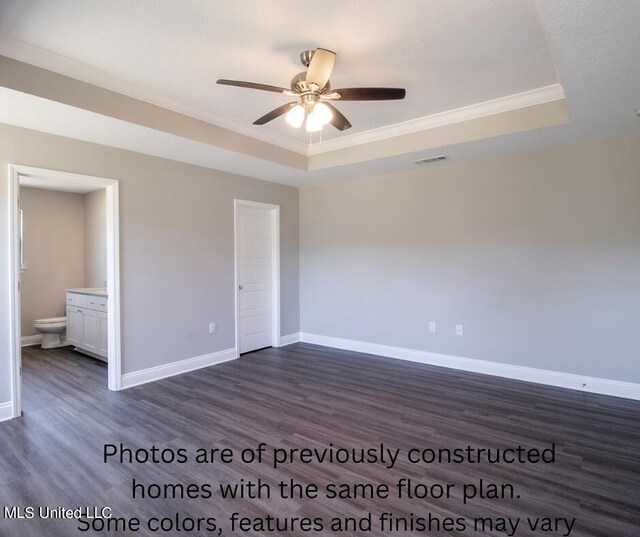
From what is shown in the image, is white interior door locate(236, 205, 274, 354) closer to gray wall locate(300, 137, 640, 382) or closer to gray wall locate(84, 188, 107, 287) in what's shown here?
gray wall locate(300, 137, 640, 382)

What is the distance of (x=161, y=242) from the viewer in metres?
4.05

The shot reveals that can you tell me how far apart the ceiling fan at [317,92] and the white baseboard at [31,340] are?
5319 millimetres

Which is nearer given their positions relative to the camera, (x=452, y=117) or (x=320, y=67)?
(x=320, y=67)

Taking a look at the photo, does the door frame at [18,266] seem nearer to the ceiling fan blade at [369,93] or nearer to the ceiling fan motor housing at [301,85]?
the ceiling fan motor housing at [301,85]

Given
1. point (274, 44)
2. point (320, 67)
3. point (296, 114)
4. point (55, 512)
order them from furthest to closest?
point (296, 114)
point (274, 44)
point (320, 67)
point (55, 512)

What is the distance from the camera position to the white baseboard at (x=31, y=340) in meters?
5.55

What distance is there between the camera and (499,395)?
3.57 meters

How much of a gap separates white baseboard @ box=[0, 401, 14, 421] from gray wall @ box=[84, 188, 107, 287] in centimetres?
300

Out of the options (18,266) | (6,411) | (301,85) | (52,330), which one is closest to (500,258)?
(301,85)

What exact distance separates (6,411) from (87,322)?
2041 millimetres

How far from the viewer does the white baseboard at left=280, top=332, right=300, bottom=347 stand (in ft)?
18.3

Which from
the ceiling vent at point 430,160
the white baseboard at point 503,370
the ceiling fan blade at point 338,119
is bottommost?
the white baseboard at point 503,370

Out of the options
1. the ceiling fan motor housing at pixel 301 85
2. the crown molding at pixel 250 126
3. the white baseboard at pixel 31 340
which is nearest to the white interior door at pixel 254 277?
the crown molding at pixel 250 126

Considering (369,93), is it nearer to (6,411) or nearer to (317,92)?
(317,92)
